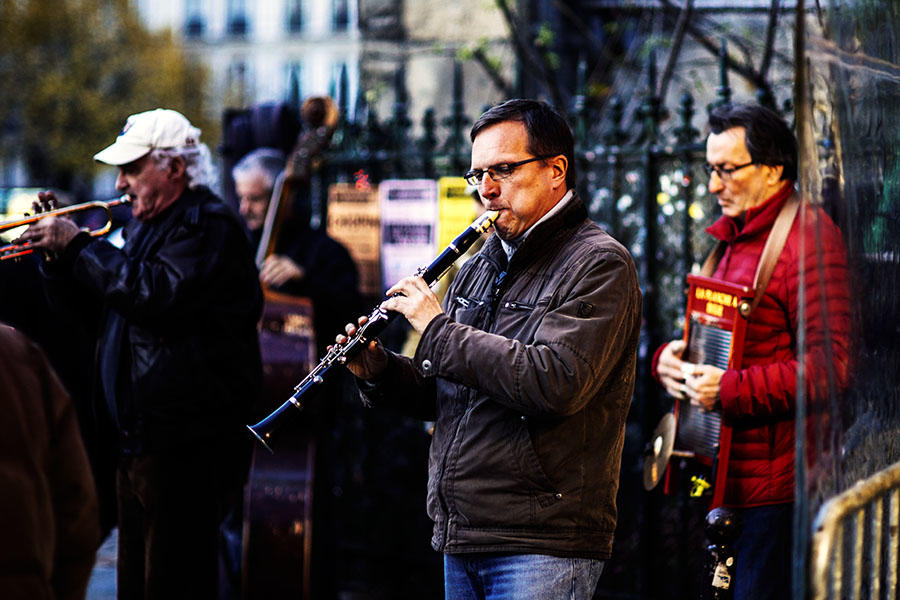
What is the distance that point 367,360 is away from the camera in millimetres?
2887

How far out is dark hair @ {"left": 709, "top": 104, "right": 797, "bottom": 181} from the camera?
132 inches

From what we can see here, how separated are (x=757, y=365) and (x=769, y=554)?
1.75 ft

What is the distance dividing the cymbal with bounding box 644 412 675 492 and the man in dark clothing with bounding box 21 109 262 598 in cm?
140

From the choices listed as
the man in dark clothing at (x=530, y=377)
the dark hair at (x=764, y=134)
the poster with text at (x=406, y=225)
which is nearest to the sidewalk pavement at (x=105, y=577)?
the poster with text at (x=406, y=225)

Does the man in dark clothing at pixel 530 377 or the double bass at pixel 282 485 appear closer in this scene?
the man in dark clothing at pixel 530 377

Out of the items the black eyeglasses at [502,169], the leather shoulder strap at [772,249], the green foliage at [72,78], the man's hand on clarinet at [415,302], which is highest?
the green foliage at [72,78]

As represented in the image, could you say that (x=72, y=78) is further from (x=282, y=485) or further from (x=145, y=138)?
(x=145, y=138)

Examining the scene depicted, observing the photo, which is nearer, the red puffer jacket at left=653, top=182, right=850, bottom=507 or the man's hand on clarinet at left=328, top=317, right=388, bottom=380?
the man's hand on clarinet at left=328, top=317, right=388, bottom=380

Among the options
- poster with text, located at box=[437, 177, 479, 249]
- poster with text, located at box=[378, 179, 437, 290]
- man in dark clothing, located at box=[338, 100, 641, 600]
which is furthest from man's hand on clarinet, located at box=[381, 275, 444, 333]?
poster with text, located at box=[378, 179, 437, 290]

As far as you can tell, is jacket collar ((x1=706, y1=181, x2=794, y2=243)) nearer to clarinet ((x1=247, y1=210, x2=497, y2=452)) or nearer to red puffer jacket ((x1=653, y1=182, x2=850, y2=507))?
red puffer jacket ((x1=653, y1=182, x2=850, y2=507))

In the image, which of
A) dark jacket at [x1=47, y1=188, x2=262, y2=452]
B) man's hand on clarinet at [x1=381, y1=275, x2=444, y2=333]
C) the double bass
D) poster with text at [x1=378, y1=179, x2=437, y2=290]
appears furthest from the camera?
poster with text at [x1=378, y1=179, x2=437, y2=290]

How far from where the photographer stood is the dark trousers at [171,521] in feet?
12.3

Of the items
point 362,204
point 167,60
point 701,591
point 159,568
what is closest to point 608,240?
point 701,591

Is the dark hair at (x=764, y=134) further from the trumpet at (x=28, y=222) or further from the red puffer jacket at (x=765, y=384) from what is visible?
the trumpet at (x=28, y=222)
